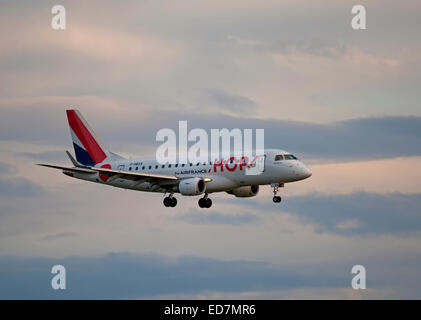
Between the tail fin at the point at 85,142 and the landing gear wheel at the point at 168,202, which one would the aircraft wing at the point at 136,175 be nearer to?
the landing gear wheel at the point at 168,202

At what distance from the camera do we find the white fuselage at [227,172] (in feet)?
252

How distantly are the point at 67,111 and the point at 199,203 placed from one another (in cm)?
2143

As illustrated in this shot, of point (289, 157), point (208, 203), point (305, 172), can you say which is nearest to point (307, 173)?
point (305, 172)

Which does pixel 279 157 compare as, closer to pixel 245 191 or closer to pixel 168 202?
pixel 245 191

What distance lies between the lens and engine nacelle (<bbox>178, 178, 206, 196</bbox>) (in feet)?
259

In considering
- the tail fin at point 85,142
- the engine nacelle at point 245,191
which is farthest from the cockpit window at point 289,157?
the tail fin at point 85,142

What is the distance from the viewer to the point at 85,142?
91750mm

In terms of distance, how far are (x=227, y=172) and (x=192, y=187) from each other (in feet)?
11.4

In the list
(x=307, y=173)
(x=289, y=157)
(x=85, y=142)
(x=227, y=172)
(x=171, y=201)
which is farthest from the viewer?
(x=85, y=142)

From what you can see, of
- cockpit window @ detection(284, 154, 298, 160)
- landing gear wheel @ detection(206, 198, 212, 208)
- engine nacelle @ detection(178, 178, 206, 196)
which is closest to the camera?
cockpit window @ detection(284, 154, 298, 160)

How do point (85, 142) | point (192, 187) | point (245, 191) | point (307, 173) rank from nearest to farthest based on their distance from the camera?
point (307, 173), point (192, 187), point (245, 191), point (85, 142)

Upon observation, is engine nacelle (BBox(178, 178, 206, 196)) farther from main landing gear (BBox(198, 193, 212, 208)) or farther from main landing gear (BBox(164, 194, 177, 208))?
main landing gear (BBox(164, 194, 177, 208))

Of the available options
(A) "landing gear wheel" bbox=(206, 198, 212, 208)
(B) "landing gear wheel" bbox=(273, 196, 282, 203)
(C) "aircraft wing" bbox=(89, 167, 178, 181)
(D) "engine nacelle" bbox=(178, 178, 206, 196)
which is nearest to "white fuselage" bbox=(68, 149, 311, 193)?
(D) "engine nacelle" bbox=(178, 178, 206, 196)

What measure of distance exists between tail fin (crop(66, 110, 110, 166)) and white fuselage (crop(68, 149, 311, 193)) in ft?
20.0
